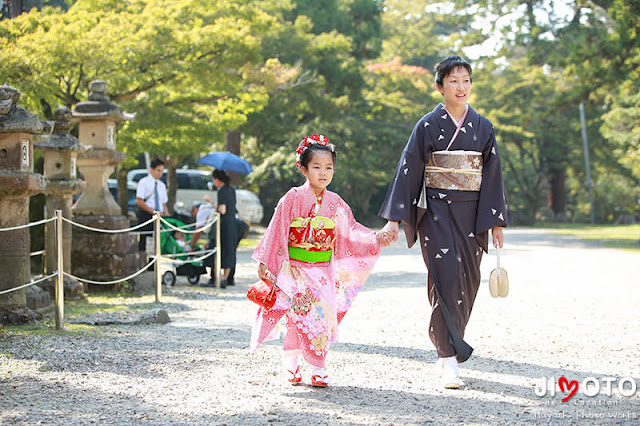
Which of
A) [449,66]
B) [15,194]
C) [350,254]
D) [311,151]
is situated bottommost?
[350,254]

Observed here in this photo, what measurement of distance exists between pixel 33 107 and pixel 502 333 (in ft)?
26.6

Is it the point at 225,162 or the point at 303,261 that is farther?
the point at 225,162

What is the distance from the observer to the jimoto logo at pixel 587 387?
4332 mm

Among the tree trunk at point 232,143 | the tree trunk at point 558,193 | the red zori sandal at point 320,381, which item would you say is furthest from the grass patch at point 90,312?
the tree trunk at point 558,193

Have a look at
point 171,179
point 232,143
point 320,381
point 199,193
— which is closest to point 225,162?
point 320,381

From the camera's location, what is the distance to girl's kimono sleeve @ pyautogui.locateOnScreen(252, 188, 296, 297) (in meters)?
4.77

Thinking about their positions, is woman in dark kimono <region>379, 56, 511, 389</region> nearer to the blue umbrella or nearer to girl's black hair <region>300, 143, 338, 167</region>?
girl's black hair <region>300, 143, 338, 167</region>

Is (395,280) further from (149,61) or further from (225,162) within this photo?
(149,61)

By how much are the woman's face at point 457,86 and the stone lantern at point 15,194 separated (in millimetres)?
3917

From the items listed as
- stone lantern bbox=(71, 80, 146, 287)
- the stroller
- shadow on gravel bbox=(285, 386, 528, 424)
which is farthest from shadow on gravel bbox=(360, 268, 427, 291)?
shadow on gravel bbox=(285, 386, 528, 424)

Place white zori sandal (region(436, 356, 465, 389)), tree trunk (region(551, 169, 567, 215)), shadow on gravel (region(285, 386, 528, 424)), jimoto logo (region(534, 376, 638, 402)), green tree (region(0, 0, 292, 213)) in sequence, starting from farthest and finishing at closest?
tree trunk (region(551, 169, 567, 215))
green tree (region(0, 0, 292, 213))
white zori sandal (region(436, 356, 465, 389))
jimoto logo (region(534, 376, 638, 402))
shadow on gravel (region(285, 386, 528, 424))

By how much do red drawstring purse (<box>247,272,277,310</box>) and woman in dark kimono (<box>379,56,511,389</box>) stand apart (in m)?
0.82

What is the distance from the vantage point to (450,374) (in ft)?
15.0

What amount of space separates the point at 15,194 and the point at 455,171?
4.12 m
